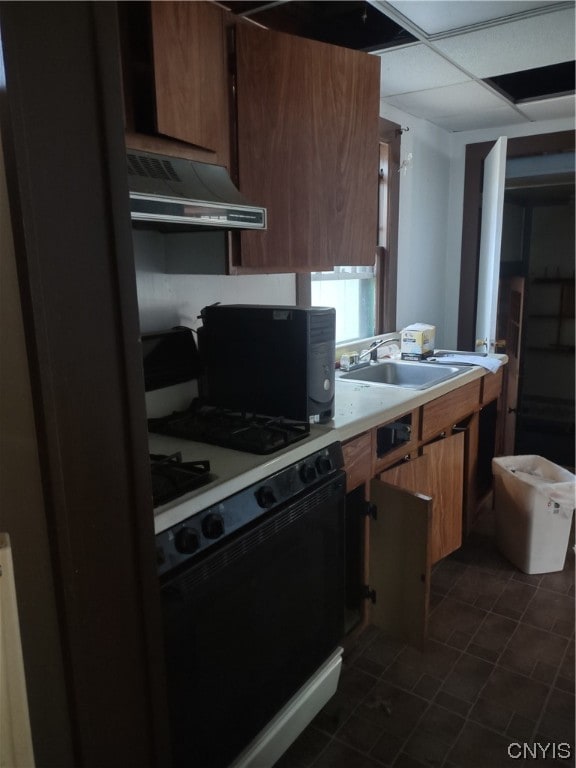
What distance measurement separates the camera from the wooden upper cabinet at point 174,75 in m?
1.37

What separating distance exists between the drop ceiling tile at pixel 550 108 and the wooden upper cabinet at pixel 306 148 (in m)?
1.39

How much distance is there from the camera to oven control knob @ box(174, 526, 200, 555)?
118 cm

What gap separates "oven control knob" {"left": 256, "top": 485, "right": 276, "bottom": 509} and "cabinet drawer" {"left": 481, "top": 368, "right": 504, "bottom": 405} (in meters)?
1.76

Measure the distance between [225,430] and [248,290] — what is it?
78 cm

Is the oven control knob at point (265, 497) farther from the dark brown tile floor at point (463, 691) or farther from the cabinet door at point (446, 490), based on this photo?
the cabinet door at point (446, 490)

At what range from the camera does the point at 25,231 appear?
767 millimetres

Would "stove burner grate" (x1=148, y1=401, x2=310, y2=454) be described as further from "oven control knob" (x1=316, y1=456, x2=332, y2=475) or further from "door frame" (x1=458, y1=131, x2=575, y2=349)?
"door frame" (x1=458, y1=131, x2=575, y2=349)

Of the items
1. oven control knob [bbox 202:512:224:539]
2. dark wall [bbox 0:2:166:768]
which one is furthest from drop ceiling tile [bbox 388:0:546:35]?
oven control knob [bbox 202:512:224:539]

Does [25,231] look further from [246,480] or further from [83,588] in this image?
[246,480]

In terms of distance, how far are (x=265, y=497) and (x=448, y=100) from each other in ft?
8.31

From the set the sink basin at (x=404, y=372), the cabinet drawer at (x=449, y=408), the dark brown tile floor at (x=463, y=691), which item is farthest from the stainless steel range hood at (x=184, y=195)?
the dark brown tile floor at (x=463, y=691)

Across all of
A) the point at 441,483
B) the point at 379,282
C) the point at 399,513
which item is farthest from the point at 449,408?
the point at 379,282

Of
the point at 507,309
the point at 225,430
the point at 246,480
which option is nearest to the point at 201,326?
the point at 225,430

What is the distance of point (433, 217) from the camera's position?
11.7 feet
